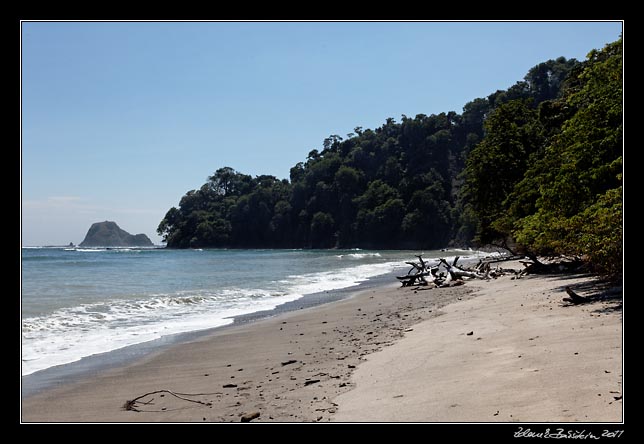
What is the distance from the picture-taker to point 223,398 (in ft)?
21.4

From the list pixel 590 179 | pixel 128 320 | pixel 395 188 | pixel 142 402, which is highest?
pixel 395 188

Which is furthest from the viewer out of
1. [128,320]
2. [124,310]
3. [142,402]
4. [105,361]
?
[124,310]

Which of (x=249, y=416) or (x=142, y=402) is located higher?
(x=249, y=416)

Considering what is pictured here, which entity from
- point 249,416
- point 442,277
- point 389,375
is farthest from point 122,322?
point 442,277

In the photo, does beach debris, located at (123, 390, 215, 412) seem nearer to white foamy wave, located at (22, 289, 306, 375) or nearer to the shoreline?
the shoreline

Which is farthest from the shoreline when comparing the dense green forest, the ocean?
the dense green forest

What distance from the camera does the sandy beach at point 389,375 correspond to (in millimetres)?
5004

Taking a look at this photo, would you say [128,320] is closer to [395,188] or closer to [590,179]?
[590,179]

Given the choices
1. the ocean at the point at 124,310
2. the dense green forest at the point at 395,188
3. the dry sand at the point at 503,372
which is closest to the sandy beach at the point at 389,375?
the dry sand at the point at 503,372
